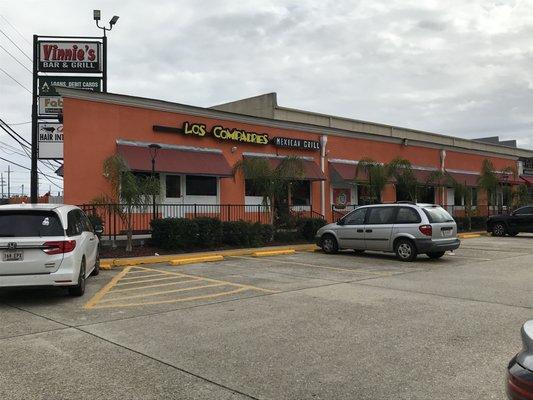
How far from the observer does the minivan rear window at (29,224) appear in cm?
862

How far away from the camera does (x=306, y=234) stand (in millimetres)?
20531

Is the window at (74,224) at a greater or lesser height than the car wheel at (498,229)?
greater

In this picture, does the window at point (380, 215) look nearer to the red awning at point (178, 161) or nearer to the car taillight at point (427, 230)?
the car taillight at point (427, 230)

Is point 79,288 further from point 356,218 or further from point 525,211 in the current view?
point 525,211

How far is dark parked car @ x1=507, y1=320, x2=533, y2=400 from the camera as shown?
A: 2.30 m

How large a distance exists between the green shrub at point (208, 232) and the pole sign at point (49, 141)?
1662cm

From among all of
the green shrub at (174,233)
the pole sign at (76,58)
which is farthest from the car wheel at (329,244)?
the pole sign at (76,58)

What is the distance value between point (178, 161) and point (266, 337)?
44.4 ft

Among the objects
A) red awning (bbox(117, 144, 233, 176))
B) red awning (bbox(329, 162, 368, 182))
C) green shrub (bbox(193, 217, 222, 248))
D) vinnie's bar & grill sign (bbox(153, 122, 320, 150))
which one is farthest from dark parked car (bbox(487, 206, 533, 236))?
green shrub (bbox(193, 217, 222, 248))

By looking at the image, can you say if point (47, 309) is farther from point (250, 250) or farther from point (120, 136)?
point (120, 136)

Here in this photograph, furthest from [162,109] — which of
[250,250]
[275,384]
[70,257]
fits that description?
[275,384]

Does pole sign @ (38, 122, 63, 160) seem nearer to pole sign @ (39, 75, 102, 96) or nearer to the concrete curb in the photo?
pole sign @ (39, 75, 102, 96)

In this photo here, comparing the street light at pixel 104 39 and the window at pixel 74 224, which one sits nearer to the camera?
the window at pixel 74 224

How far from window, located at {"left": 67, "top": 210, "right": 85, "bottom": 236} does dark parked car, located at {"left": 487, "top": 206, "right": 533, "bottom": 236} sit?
20.7 metres
